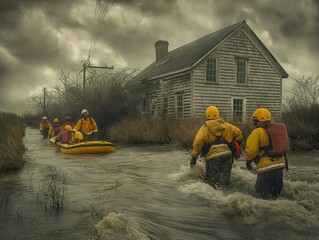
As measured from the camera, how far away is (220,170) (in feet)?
23.7

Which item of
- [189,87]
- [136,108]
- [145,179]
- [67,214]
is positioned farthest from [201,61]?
[67,214]

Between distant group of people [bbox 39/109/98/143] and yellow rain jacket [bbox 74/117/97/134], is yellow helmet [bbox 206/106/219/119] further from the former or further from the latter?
yellow rain jacket [bbox 74/117/97/134]

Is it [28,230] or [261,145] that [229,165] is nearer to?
[261,145]

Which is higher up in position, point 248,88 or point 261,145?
point 248,88

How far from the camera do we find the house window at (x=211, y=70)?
22.7 metres

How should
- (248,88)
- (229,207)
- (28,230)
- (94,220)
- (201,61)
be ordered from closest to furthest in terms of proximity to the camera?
(28,230) → (94,220) → (229,207) → (201,61) → (248,88)

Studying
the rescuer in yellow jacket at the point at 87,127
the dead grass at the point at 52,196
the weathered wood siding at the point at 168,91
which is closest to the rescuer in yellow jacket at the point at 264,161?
the dead grass at the point at 52,196

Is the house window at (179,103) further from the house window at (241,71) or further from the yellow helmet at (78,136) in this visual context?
the yellow helmet at (78,136)

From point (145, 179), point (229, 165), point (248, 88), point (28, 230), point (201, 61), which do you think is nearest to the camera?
point (28, 230)

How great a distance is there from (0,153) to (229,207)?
21.4 feet

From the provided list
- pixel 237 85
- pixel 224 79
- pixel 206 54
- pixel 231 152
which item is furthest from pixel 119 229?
pixel 237 85

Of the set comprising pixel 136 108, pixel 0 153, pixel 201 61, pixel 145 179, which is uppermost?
pixel 201 61

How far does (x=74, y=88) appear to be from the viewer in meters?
24.5

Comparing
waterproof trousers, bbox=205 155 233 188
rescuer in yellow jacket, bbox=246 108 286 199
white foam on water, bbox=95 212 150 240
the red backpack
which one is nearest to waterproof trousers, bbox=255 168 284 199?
rescuer in yellow jacket, bbox=246 108 286 199
